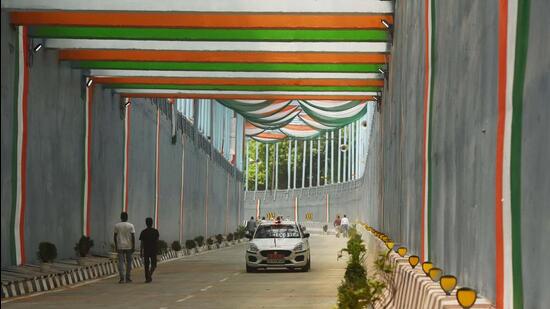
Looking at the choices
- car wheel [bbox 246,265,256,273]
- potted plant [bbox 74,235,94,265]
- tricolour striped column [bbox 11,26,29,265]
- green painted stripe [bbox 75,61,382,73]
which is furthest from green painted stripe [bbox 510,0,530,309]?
car wheel [bbox 246,265,256,273]

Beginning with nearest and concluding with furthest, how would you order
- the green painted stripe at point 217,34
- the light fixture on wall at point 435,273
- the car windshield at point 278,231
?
1. the light fixture on wall at point 435,273
2. the green painted stripe at point 217,34
3. the car windshield at point 278,231

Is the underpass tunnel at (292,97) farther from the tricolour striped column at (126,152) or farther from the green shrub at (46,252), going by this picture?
the green shrub at (46,252)

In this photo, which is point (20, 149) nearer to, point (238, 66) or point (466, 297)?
point (238, 66)

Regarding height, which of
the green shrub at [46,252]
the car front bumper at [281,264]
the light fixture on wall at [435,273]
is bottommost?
the car front bumper at [281,264]

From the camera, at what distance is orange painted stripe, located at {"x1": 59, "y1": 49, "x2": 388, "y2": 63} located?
28.7 m

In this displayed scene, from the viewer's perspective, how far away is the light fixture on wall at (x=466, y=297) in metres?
7.18

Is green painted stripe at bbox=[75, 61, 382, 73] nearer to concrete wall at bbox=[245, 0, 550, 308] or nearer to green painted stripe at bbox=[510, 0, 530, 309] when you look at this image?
concrete wall at bbox=[245, 0, 550, 308]

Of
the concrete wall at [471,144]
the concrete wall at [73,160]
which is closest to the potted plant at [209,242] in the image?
the concrete wall at [73,160]

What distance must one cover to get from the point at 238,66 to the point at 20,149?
8724 mm

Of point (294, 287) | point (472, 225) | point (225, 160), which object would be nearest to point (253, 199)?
point (225, 160)

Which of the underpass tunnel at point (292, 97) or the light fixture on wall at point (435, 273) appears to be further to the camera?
the light fixture on wall at point (435, 273)

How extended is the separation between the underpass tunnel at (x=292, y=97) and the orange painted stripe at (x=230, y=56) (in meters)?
0.04

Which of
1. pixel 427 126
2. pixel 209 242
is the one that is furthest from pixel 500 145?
pixel 209 242

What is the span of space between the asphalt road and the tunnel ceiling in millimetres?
5608
